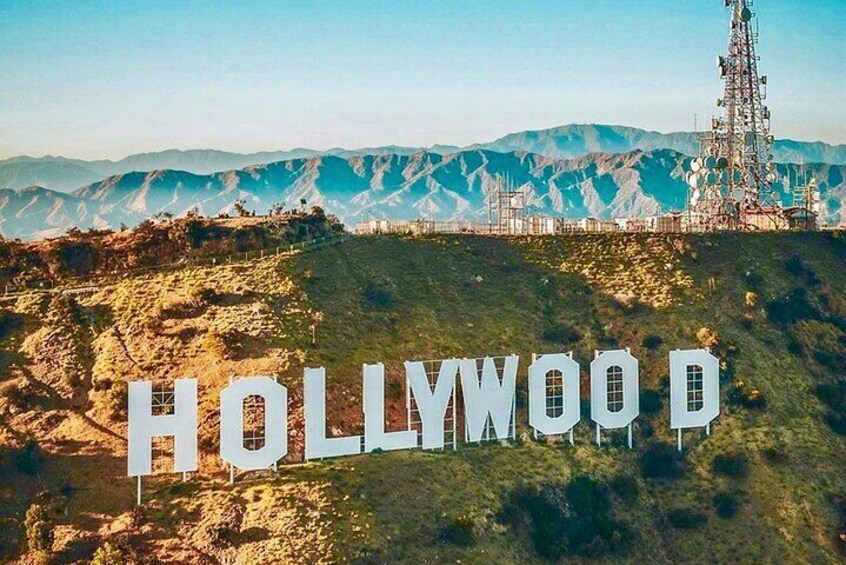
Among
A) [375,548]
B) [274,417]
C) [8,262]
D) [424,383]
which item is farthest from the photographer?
[8,262]

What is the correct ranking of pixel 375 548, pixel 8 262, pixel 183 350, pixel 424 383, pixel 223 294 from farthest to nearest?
1. pixel 8 262
2. pixel 223 294
3. pixel 183 350
4. pixel 424 383
5. pixel 375 548

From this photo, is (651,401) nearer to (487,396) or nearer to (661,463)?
(661,463)

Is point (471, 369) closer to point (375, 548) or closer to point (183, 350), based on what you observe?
point (375, 548)

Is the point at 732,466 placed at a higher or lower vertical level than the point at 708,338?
lower

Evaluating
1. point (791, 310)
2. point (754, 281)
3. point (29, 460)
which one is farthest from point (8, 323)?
point (791, 310)

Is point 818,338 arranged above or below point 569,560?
above

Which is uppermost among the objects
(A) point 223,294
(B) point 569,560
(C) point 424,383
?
(A) point 223,294

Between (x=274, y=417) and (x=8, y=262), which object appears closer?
(x=274, y=417)

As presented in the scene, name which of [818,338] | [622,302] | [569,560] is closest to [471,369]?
[569,560]
